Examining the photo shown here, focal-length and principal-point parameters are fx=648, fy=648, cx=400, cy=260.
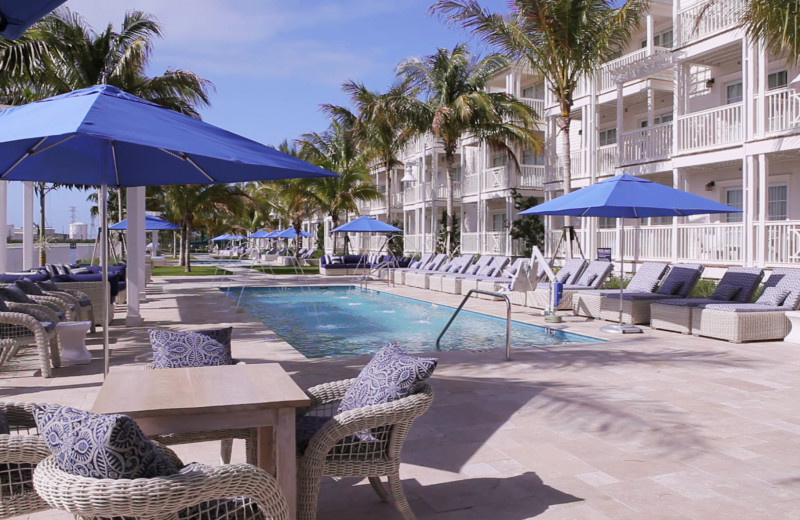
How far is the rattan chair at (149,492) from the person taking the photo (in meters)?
2.14

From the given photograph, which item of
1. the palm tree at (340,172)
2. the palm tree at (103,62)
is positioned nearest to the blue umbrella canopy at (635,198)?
the palm tree at (103,62)

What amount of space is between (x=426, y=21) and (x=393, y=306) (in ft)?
27.5

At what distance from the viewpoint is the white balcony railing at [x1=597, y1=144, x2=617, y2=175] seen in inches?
815

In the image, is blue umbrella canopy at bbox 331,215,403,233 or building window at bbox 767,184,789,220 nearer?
building window at bbox 767,184,789,220

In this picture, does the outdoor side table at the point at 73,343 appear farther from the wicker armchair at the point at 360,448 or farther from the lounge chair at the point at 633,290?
the lounge chair at the point at 633,290

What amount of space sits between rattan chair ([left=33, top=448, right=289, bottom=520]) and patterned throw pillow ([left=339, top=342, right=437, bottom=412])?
3.56 ft

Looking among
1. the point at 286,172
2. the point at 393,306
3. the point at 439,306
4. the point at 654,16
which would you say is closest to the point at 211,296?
the point at 393,306

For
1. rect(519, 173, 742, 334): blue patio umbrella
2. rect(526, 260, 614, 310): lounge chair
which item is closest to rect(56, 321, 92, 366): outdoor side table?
rect(519, 173, 742, 334): blue patio umbrella

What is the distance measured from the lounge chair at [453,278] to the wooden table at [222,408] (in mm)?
14745

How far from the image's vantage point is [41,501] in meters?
2.74

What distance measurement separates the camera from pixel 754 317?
941 cm

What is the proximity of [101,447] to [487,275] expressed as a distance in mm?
15705

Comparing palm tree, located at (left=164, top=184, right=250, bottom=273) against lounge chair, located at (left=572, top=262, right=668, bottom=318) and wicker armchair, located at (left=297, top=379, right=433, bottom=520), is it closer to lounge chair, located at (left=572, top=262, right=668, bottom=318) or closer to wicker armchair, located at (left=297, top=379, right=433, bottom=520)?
lounge chair, located at (left=572, top=262, right=668, bottom=318)

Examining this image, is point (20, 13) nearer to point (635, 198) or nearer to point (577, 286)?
point (635, 198)
